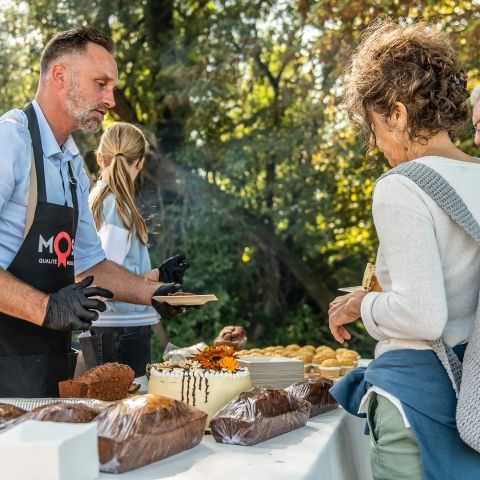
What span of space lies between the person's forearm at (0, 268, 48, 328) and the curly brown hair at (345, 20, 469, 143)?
105 centimetres

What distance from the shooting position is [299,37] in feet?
25.5

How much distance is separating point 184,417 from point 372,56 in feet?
3.05

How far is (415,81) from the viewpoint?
168cm

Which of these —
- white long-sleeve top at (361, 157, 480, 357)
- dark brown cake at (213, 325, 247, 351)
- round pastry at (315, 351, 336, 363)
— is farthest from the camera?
dark brown cake at (213, 325, 247, 351)

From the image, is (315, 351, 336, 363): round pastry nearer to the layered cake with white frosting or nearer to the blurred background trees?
the layered cake with white frosting

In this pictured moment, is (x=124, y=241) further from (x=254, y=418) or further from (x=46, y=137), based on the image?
(x=254, y=418)

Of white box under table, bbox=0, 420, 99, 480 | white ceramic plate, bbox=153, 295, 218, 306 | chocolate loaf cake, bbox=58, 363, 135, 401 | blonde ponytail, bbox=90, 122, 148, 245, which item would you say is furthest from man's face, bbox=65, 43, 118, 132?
white box under table, bbox=0, 420, 99, 480

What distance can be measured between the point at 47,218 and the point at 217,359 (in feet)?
2.59

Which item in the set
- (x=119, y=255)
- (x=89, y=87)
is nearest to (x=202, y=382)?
(x=89, y=87)

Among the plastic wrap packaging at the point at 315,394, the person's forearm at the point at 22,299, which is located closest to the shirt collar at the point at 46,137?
the person's forearm at the point at 22,299

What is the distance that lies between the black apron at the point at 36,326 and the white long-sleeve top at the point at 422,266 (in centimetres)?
115

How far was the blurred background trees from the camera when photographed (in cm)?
821

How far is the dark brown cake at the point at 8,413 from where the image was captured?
58.0 inches

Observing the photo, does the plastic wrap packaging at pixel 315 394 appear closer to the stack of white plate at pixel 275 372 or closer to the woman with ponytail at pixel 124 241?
the stack of white plate at pixel 275 372
